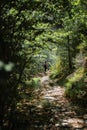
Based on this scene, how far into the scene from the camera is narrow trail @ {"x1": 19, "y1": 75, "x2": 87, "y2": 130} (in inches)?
269

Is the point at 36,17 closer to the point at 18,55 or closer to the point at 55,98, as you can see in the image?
the point at 18,55

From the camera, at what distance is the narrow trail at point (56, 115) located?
6.82 meters

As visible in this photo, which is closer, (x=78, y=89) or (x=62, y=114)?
(x=62, y=114)

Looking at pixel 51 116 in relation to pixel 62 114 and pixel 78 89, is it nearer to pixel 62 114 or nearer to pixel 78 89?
pixel 62 114

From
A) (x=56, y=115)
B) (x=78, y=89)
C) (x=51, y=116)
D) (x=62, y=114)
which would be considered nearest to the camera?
(x=51, y=116)

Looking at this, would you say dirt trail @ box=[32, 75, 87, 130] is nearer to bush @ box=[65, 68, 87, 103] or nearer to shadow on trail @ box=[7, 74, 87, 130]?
shadow on trail @ box=[7, 74, 87, 130]

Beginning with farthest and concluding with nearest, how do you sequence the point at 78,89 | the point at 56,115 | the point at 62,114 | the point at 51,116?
the point at 78,89 → the point at 62,114 → the point at 56,115 → the point at 51,116

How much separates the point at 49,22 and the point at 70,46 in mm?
12585

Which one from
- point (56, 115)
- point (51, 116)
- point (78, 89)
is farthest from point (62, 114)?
point (78, 89)

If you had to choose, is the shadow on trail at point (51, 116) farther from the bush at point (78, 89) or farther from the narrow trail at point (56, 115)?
the bush at point (78, 89)

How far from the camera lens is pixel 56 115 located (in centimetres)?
799

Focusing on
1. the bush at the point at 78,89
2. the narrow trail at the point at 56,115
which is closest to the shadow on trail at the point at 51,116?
the narrow trail at the point at 56,115

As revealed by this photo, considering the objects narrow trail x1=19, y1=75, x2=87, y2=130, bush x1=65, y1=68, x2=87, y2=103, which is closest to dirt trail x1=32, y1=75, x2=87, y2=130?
narrow trail x1=19, y1=75, x2=87, y2=130

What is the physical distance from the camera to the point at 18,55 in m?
4.91
